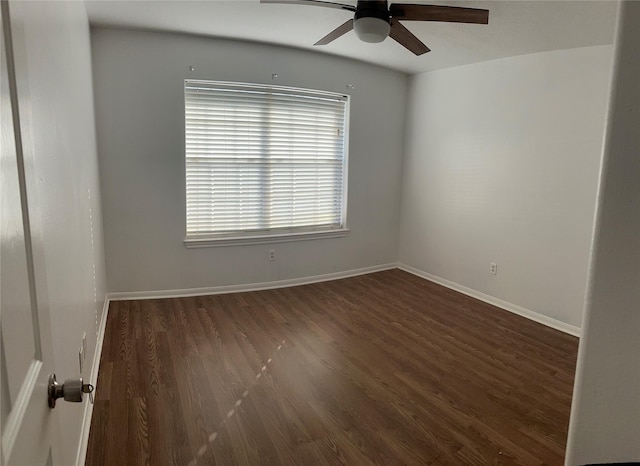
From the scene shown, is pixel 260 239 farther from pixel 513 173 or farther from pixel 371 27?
pixel 513 173

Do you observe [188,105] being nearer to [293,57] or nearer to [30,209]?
[293,57]

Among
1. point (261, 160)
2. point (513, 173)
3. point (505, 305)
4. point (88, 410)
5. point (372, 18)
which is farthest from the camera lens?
point (261, 160)

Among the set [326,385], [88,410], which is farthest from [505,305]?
[88,410]

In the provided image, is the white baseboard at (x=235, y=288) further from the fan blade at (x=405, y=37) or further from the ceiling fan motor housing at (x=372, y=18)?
the ceiling fan motor housing at (x=372, y=18)

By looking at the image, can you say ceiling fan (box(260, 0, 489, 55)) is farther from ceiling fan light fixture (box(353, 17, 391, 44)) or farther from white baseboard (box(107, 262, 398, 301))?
white baseboard (box(107, 262, 398, 301))

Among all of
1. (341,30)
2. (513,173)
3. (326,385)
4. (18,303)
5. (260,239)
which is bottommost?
(326,385)

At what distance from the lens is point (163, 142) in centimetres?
390

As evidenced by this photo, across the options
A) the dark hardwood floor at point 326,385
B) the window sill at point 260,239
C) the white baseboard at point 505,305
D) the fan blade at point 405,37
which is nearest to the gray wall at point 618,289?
the dark hardwood floor at point 326,385

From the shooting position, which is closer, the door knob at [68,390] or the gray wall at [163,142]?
the door knob at [68,390]

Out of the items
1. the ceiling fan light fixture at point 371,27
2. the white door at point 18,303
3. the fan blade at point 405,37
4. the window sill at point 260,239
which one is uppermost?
the fan blade at point 405,37

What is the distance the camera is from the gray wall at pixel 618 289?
0.61 meters

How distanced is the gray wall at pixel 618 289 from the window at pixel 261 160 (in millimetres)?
3874

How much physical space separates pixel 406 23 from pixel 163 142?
246 cm

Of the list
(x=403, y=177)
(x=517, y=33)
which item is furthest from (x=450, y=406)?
(x=403, y=177)
